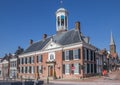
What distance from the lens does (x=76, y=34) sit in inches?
1900

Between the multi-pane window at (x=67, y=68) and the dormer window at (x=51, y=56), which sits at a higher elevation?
the dormer window at (x=51, y=56)

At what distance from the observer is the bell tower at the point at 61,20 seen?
55375 millimetres

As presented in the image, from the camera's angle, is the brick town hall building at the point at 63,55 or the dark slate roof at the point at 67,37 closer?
the brick town hall building at the point at 63,55

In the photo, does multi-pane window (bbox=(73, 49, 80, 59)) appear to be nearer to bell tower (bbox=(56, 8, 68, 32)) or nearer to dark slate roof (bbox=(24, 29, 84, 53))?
dark slate roof (bbox=(24, 29, 84, 53))

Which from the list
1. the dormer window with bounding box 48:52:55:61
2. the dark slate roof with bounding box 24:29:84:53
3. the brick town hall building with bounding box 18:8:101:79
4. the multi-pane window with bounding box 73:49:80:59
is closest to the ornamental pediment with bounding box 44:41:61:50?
the brick town hall building with bounding box 18:8:101:79

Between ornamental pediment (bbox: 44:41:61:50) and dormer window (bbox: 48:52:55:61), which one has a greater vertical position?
ornamental pediment (bbox: 44:41:61:50)

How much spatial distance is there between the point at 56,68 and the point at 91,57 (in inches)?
310

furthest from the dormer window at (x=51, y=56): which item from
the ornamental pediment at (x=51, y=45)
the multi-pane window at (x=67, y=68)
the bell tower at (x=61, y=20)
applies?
the bell tower at (x=61, y=20)

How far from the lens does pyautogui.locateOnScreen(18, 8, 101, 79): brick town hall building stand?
148 ft

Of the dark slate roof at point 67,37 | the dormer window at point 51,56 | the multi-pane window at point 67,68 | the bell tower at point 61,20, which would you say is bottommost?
the multi-pane window at point 67,68

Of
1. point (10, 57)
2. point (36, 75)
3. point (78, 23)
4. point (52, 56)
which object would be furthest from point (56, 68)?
point (10, 57)

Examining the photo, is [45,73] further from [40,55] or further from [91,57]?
[91,57]

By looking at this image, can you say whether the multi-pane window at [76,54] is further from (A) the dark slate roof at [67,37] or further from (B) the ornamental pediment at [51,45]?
(B) the ornamental pediment at [51,45]

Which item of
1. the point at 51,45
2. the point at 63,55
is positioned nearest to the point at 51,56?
the point at 51,45
